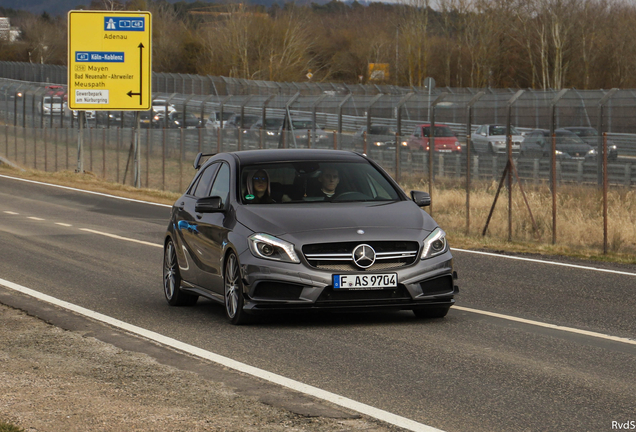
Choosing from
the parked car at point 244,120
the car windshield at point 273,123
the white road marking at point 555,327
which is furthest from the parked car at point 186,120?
the white road marking at point 555,327

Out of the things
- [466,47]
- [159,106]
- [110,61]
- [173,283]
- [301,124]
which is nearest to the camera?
[173,283]

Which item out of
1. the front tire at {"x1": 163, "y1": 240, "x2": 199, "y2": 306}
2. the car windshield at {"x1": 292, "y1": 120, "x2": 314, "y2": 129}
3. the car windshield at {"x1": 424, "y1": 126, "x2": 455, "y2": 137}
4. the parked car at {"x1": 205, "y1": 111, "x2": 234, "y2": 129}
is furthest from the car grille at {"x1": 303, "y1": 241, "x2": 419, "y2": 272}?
the parked car at {"x1": 205, "y1": 111, "x2": 234, "y2": 129}

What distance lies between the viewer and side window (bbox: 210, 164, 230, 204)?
390 inches

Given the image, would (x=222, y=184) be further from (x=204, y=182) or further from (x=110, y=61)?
(x=110, y=61)

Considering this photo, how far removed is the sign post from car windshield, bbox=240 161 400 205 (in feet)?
80.5

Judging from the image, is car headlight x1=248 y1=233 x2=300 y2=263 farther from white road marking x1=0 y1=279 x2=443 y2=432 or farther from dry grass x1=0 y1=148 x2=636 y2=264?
dry grass x1=0 y1=148 x2=636 y2=264

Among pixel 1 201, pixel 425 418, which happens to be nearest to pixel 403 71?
pixel 1 201

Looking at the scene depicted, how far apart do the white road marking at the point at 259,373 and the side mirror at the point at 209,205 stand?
3.92ft

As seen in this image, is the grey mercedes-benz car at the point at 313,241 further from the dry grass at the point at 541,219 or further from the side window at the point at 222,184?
the dry grass at the point at 541,219

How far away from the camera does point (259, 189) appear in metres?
9.66

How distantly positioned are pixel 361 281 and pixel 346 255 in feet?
0.79

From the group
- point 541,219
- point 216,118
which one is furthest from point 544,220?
point 216,118

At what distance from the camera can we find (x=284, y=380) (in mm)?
6879

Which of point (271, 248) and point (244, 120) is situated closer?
point (271, 248)
